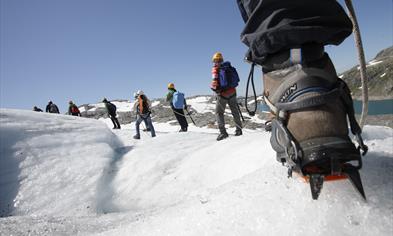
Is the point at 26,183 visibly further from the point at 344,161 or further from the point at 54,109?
the point at 54,109

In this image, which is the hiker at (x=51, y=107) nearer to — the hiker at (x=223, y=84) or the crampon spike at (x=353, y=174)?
the hiker at (x=223, y=84)

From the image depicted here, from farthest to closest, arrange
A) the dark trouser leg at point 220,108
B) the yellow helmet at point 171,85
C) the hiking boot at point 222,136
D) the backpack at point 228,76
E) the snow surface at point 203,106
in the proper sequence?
the snow surface at point 203,106
the yellow helmet at point 171,85
the dark trouser leg at point 220,108
the backpack at point 228,76
the hiking boot at point 222,136

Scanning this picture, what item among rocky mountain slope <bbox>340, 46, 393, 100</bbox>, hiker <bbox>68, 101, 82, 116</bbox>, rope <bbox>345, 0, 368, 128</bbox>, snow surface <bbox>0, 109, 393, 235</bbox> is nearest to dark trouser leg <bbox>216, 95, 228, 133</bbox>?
snow surface <bbox>0, 109, 393, 235</bbox>

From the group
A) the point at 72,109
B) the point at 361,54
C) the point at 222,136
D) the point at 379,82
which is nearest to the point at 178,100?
the point at 222,136

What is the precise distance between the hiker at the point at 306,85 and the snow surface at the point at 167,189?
178mm

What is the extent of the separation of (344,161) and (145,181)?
3.34 meters

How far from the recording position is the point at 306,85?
128 centimetres

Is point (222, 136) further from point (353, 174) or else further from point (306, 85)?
point (353, 174)

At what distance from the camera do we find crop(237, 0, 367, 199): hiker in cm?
114

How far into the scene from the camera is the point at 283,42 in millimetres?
1357

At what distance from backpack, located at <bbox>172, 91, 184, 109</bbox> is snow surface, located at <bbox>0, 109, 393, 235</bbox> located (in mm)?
4743

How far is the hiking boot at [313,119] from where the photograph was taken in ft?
3.64

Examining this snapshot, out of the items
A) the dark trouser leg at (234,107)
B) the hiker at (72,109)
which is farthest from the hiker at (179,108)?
the hiker at (72,109)

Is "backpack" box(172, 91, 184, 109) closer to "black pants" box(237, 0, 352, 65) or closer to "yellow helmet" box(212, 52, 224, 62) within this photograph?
"yellow helmet" box(212, 52, 224, 62)
